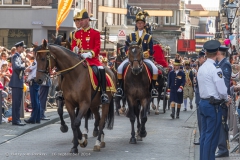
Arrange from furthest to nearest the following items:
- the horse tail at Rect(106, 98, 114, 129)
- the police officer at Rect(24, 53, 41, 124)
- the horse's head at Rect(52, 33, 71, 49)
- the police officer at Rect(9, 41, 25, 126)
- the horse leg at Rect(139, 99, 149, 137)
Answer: the police officer at Rect(24, 53, 41, 124) < the police officer at Rect(9, 41, 25, 126) < the horse leg at Rect(139, 99, 149, 137) < the horse tail at Rect(106, 98, 114, 129) < the horse's head at Rect(52, 33, 71, 49)

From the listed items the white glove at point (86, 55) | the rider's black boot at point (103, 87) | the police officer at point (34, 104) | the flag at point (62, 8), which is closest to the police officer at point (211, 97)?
the white glove at point (86, 55)

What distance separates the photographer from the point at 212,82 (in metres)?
11.3

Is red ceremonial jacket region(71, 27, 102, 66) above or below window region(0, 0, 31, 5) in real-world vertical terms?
below

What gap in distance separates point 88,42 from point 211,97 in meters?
3.97

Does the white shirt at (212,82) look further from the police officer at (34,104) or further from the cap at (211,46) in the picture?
the police officer at (34,104)

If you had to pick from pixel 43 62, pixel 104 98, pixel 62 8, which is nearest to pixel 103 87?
pixel 104 98

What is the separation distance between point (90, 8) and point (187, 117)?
98.0ft

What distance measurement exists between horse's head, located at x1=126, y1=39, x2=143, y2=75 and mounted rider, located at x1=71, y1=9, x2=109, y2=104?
4.01 ft

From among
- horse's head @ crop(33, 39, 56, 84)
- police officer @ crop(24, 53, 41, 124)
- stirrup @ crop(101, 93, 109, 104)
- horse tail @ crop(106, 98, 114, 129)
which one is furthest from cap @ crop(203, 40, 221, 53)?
police officer @ crop(24, 53, 41, 124)

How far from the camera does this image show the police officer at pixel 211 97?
1126 cm

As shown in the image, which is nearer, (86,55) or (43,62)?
(43,62)

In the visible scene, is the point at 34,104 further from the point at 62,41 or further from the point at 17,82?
the point at 62,41

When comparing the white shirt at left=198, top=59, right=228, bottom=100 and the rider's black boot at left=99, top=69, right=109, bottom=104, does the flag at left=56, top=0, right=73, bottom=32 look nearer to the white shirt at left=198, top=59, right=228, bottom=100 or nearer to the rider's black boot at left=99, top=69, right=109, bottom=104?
the rider's black boot at left=99, top=69, right=109, bottom=104

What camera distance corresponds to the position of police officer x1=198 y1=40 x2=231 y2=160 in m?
11.3
